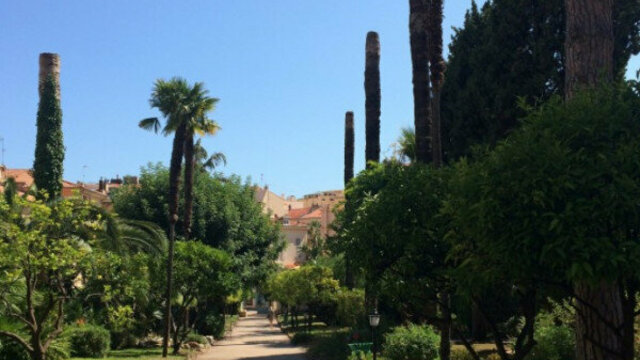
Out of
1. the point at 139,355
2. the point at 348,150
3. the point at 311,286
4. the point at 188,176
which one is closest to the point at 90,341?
the point at 139,355

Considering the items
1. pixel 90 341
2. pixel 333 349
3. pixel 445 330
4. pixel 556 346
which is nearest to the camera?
pixel 445 330

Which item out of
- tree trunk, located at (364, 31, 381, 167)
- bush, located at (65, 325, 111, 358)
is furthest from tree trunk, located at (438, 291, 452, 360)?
tree trunk, located at (364, 31, 381, 167)

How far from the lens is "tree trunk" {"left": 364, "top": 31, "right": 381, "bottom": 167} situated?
91.0 feet

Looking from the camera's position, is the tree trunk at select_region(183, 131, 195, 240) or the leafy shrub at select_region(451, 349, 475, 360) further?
the tree trunk at select_region(183, 131, 195, 240)

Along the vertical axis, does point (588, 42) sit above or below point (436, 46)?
below

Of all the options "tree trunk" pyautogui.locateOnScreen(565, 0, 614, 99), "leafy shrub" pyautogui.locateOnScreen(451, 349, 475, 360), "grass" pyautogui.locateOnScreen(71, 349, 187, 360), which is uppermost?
"tree trunk" pyautogui.locateOnScreen(565, 0, 614, 99)

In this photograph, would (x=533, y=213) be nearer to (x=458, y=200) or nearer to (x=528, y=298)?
(x=458, y=200)

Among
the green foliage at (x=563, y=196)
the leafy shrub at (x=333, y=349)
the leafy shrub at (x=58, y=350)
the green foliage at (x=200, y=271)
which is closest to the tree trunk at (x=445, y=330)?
the green foliage at (x=563, y=196)

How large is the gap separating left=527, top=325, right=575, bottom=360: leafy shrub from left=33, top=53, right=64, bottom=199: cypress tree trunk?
19.7 m

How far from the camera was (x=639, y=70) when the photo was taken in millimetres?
8273

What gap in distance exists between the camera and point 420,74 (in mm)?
18406

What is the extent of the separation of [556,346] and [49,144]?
2113 centimetres

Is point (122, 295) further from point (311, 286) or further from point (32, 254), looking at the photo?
point (311, 286)

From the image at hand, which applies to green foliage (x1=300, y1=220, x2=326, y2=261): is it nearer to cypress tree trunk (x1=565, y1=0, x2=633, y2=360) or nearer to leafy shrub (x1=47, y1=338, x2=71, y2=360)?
leafy shrub (x1=47, y1=338, x2=71, y2=360)
